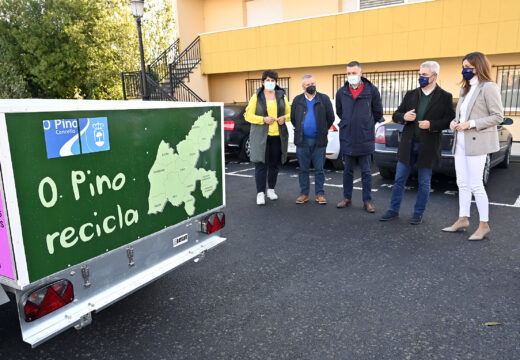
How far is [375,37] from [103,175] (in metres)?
12.6

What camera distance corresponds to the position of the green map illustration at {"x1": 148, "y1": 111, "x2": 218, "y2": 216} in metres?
2.82

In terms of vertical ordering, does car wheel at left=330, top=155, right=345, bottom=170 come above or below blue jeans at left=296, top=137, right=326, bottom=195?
below

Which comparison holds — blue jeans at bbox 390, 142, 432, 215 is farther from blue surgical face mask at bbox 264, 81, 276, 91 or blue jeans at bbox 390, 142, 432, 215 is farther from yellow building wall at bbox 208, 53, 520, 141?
yellow building wall at bbox 208, 53, 520, 141

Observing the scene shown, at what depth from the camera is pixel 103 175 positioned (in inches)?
95.4

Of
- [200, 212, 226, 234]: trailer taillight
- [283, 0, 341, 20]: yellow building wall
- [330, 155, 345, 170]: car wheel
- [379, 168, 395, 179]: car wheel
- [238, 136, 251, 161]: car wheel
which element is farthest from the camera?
[283, 0, 341, 20]: yellow building wall

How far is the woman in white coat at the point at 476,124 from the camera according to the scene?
13.6 ft

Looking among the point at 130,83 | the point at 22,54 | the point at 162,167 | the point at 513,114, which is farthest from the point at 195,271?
the point at 22,54

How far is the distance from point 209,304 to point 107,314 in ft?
2.58

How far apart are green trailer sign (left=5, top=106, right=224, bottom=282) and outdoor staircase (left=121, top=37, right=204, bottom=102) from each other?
43.1ft

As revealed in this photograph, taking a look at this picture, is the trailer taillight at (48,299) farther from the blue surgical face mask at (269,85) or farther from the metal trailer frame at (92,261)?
the blue surgical face mask at (269,85)

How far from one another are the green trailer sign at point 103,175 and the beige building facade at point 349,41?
36.9 feet

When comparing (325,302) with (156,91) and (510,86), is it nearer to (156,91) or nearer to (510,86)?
(510,86)

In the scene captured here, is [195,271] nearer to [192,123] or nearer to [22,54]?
[192,123]

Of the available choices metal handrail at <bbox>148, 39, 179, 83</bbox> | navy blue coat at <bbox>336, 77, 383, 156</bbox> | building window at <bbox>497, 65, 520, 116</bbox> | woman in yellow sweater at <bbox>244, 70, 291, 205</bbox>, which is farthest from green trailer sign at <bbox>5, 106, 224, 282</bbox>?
metal handrail at <bbox>148, 39, 179, 83</bbox>
